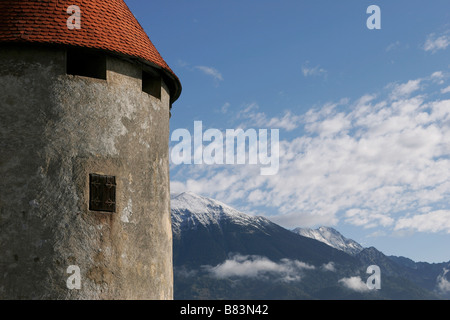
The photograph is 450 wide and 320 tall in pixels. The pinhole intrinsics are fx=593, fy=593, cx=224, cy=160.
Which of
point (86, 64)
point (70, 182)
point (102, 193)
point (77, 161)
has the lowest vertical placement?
point (102, 193)

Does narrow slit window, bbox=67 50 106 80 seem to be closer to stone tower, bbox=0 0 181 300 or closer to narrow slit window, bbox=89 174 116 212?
stone tower, bbox=0 0 181 300

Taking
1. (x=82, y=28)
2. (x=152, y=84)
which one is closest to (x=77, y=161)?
(x=82, y=28)

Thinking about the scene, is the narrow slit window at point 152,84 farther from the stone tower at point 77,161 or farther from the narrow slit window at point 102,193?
the narrow slit window at point 102,193

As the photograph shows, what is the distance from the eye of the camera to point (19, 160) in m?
12.1

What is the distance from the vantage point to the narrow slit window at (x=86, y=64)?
13.5 meters

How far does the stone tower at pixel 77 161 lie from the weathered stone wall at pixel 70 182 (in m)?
0.02

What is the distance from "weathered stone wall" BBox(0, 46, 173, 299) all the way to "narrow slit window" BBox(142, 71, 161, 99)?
1.09 m

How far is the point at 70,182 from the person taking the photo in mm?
12281

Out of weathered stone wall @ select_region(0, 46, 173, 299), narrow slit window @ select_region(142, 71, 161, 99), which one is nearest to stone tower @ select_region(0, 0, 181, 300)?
weathered stone wall @ select_region(0, 46, 173, 299)

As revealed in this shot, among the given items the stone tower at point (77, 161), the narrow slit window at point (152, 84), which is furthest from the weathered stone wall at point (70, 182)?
the narrow slit window at point (152, 84)

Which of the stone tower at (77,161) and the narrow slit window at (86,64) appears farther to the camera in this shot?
the narrow slit window at (86,64)

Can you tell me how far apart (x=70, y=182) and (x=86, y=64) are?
319 cm

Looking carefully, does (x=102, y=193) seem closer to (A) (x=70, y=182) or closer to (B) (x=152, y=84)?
(A) (x=70, y=182)
